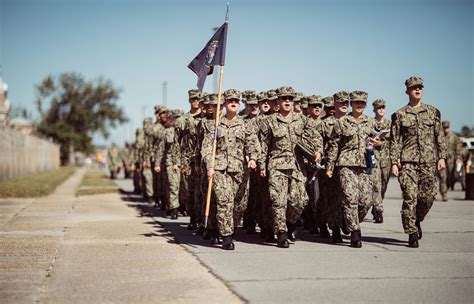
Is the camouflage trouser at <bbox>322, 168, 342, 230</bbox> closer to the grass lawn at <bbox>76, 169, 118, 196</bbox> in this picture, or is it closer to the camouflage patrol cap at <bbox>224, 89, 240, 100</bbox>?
the camouflage patrol cap at <bbox>224, 89, 240, 100</bbox>

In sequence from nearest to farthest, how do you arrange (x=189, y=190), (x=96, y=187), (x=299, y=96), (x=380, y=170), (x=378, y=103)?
(x=299, y=96) < (x=189, y=190) < (x=378, y=103) < (x=380, y=170) < (x=96, y=187)

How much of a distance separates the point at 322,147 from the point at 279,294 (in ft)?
15.9

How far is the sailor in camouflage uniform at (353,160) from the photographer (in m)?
10.9

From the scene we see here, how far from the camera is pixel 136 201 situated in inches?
854

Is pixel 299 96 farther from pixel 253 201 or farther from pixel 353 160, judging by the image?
pixel 353 160

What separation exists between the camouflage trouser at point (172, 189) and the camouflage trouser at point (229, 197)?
488 cm

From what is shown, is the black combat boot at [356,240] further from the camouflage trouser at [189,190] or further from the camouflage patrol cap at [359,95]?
the camouflage trouser at [189,190]

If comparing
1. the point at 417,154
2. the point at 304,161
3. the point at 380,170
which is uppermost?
the point at 417,154

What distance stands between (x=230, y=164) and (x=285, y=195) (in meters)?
0.89

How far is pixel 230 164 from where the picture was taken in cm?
1080

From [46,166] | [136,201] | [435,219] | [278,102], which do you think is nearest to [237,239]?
[278,102]

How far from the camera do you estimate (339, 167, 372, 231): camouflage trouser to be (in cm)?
1088

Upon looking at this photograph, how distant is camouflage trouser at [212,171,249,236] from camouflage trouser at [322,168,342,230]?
1361 millimetres

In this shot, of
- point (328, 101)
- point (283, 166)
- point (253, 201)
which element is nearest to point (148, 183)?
point (253, 201)
